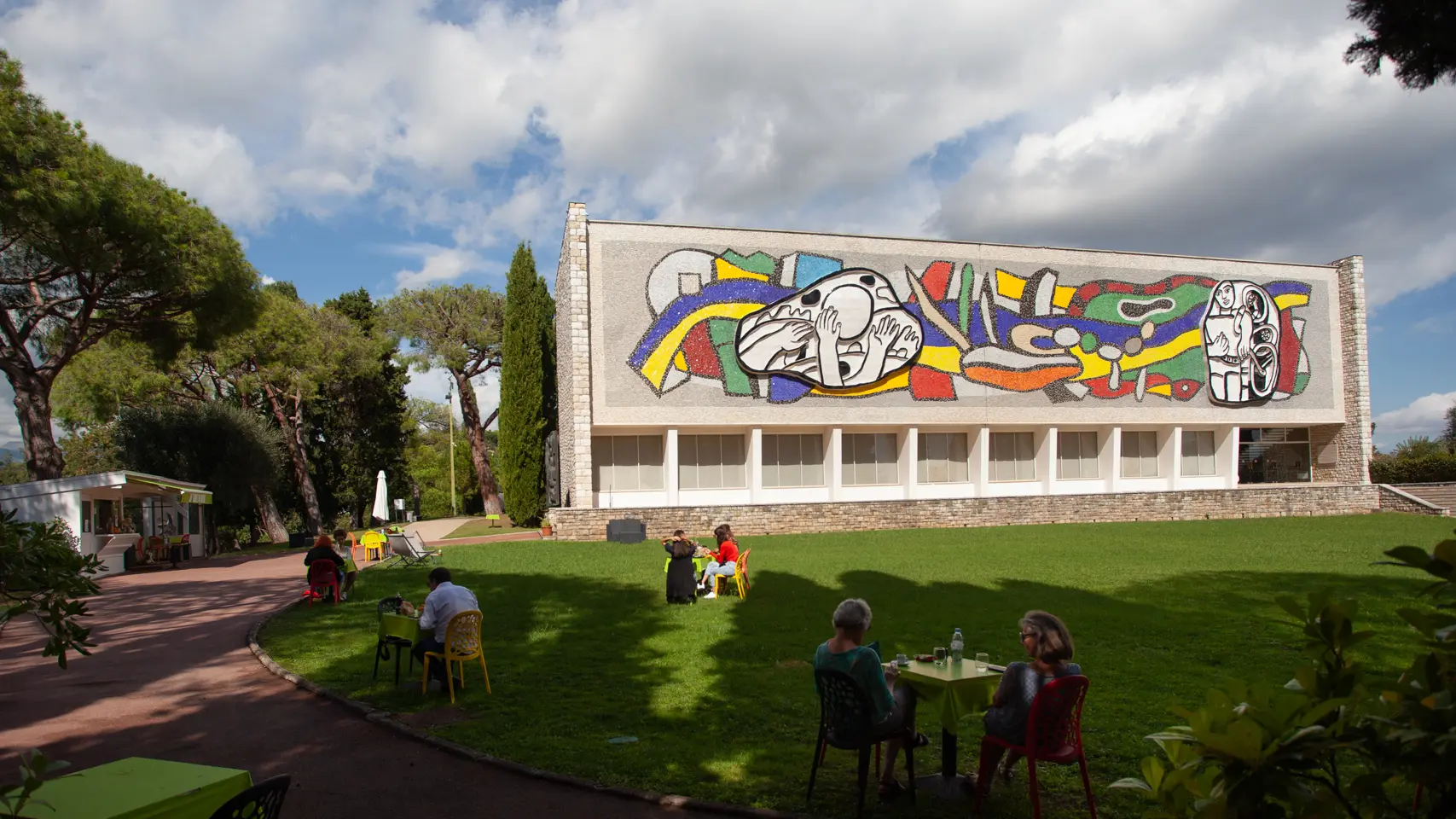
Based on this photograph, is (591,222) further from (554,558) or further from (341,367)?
(341,367)

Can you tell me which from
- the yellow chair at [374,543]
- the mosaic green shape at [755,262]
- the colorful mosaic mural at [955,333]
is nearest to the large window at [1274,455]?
the colorful mosaic mural at [955,333]

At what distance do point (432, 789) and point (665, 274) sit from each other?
2280 cm

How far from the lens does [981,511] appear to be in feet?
94.9

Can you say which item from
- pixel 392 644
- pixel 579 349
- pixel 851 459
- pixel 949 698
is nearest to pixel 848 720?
pixel 949 698

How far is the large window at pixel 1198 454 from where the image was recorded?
35003mm

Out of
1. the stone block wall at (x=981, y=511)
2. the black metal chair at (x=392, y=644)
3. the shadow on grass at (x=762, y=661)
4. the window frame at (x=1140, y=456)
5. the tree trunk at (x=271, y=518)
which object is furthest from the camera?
the tree trunk at (x=271, y=518)

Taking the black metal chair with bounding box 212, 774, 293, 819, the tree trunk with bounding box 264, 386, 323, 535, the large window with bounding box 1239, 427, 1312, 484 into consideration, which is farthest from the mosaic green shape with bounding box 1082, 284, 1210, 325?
the tree trunk with bounding box 264, 386, 323, 535

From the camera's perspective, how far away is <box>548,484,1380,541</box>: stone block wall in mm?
25891

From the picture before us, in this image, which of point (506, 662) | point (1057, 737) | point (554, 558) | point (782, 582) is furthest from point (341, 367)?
point (1057, 737)

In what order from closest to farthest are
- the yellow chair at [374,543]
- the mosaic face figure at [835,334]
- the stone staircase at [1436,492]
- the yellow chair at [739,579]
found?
the yellow chair at [739,579], the yellow chair at [374,543], the mosaic face figure at [835,334], the stone staircase at [1436,492]

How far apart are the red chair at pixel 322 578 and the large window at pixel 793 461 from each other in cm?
1748

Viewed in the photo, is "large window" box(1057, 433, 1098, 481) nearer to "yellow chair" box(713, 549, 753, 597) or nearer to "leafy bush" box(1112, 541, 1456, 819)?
"yellow chair" box(713, 549, 753, 597)

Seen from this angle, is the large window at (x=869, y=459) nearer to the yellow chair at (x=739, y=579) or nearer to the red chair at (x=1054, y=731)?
the yellow chair at (x=739, y=579)

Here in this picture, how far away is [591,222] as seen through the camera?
2717cm
